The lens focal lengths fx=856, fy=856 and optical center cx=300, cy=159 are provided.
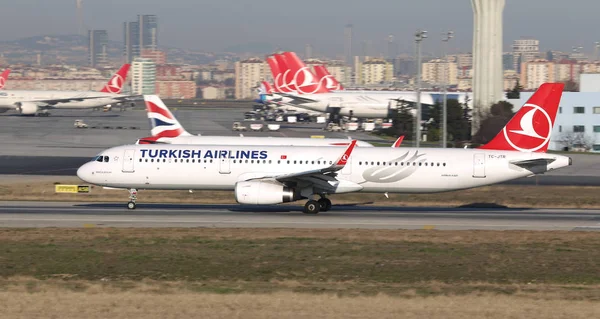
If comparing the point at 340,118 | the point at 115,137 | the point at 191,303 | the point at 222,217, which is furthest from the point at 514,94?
the point at 191,303

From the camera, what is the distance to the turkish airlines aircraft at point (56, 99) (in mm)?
140750

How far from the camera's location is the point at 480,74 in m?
109

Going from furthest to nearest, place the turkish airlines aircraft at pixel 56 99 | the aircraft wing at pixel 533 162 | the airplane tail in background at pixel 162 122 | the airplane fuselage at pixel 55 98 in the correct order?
the airplane fuselage at pixel 55 98 → the turkish airlines aircraft at pixel 56 99 → the airplane tail in background at pixel 162 122 → the aircraft wing at pixel 533 162

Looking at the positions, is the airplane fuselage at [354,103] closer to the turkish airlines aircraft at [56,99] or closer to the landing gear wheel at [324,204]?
the turkish airlines aircraft at [56,99]

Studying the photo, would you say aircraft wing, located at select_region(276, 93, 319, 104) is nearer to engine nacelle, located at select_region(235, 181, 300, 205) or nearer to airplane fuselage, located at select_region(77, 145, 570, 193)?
airplane fuselage, located at select_region(77, 145, 570, 193)

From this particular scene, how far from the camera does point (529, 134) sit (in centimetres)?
4119

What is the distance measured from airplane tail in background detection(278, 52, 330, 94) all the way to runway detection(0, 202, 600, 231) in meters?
83.2

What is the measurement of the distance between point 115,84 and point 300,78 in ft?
149

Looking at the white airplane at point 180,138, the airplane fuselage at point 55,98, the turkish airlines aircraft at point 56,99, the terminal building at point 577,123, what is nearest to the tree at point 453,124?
the terminal building at point 577,123

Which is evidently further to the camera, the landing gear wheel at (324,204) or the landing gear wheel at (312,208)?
the landing gear wheel at (324,204)

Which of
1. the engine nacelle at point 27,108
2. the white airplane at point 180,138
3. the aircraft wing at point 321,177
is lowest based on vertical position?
the aircraft wing at point 321,177

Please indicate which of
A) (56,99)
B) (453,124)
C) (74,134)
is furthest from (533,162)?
(56,99)

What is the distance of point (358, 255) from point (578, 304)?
807cm

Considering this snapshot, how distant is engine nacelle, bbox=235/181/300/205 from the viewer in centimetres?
3822
